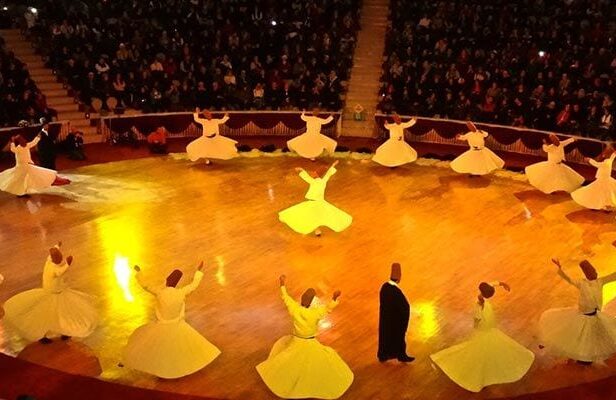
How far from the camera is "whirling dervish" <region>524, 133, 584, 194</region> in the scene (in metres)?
15.9

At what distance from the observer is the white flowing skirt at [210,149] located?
57.3ft

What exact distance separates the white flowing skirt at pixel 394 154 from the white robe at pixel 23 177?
7.46 meters

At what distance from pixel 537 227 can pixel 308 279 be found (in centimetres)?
517

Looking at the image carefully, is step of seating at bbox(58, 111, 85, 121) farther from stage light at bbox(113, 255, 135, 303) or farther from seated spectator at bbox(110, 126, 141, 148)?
stage light at bbox(113, 255, 135, 303)

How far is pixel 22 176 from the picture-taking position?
14992 mm

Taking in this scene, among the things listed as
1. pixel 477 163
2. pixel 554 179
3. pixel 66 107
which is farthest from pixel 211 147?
pixel 554 179

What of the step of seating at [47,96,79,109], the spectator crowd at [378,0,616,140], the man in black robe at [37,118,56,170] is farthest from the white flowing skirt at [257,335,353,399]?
the step of seating at [47,96,79,109]

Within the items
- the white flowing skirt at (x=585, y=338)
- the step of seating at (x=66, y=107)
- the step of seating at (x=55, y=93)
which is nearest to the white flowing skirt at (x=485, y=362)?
the white flowing skirt at (x=585, y=338)

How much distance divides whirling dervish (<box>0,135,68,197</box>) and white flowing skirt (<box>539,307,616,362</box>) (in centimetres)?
1043

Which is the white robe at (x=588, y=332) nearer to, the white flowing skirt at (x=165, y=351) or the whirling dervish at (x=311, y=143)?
the white flowing skirt at (x=165, y=351)

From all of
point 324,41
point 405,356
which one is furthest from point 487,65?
point 405,356

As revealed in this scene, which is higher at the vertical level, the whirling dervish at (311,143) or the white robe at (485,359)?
the white robe at (485,359)

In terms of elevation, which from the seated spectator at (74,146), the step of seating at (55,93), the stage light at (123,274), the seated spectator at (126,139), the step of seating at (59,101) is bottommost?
the seated spectator at (126,139)

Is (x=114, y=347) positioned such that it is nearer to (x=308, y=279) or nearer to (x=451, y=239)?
(x=308, y=279)
